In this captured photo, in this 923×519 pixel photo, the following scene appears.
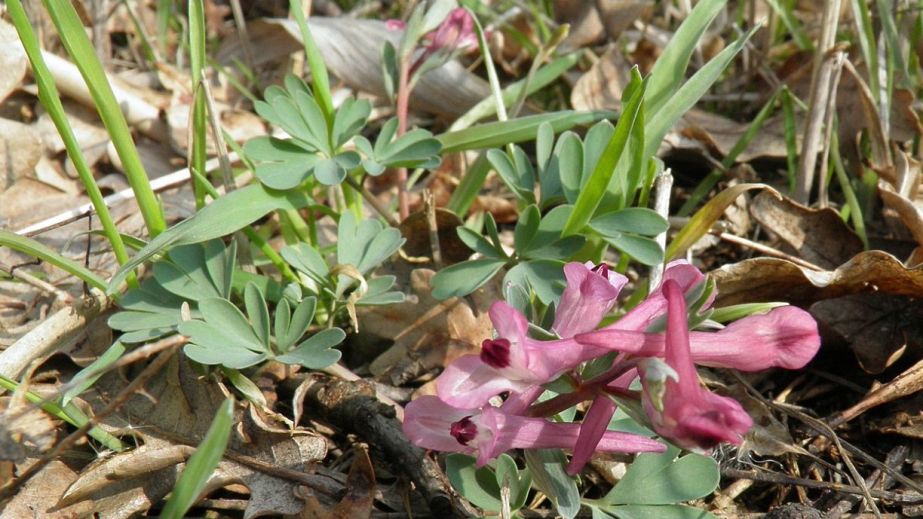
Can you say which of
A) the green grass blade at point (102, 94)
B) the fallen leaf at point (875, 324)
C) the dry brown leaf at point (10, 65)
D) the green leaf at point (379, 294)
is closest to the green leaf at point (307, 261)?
the green leaf at point (379, 294)

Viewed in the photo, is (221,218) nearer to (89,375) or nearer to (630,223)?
(89,375)

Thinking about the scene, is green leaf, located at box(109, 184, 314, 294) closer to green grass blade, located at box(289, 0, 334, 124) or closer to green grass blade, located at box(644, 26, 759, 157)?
green grass blade, located at box(289, 0, 334, 124)

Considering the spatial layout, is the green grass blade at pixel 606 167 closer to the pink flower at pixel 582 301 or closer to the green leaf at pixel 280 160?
the pink flower at pixel 582 301

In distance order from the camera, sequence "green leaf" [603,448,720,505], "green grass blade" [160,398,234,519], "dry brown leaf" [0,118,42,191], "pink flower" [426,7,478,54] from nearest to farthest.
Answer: "green grass blade" [160,398,234,519] → "green leaf" [603,448,720,505] → "pink flower" [426,7,478,54] → "dry brown leaf" [0,118,42,191]

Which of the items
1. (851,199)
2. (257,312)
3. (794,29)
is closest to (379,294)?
(257,312)

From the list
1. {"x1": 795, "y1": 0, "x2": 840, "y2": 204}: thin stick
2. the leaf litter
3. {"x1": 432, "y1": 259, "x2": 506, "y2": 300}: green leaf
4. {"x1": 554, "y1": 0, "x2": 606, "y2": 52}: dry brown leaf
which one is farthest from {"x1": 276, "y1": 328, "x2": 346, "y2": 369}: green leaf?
{"x1": 554, "y1": 0, "x2": 606, "y2": 52}: dry brown leaf

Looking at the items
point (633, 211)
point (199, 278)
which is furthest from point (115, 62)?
point (633, 211)
